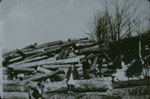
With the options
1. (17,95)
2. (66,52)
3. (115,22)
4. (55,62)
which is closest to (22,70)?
(17,95)

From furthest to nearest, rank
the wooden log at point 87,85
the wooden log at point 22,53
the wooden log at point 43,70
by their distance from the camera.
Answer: the wooden log at point 22,53 → the wooden log at point 43,70 → the wooden log at point 87,85

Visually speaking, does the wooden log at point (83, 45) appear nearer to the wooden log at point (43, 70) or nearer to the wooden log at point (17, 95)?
the wooden log at point (43, 70)

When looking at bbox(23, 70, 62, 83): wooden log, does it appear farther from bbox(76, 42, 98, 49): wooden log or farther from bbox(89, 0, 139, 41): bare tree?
bbox(89, 0, 139, 41): bare tree

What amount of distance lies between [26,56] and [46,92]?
2.15 ft

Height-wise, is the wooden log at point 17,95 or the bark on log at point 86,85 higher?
the bark on log at point 86,85

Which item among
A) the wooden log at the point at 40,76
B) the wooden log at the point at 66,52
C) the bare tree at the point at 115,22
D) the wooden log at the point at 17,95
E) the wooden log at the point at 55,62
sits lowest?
the wooden log at the point at 17,95

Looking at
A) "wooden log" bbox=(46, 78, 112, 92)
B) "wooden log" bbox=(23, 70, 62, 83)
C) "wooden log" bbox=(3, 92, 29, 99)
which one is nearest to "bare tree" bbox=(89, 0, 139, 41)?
"wooden log" bbox=(46, 78, 112, 92)

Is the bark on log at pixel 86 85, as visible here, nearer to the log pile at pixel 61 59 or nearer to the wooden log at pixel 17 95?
the log pile at pixel 61 59

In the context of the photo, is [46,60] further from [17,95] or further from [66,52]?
[17,95]

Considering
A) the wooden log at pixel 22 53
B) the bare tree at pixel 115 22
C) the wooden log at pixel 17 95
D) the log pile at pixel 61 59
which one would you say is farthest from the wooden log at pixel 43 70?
the bare tree at pixel 115 22

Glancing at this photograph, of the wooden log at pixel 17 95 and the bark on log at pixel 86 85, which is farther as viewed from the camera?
the wooden log at pixel 17 95

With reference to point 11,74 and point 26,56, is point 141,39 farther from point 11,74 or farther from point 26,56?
point 11,74

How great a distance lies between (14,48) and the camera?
12.2 ft

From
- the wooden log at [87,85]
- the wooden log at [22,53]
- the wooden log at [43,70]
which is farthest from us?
the wooden log at [22,53]
